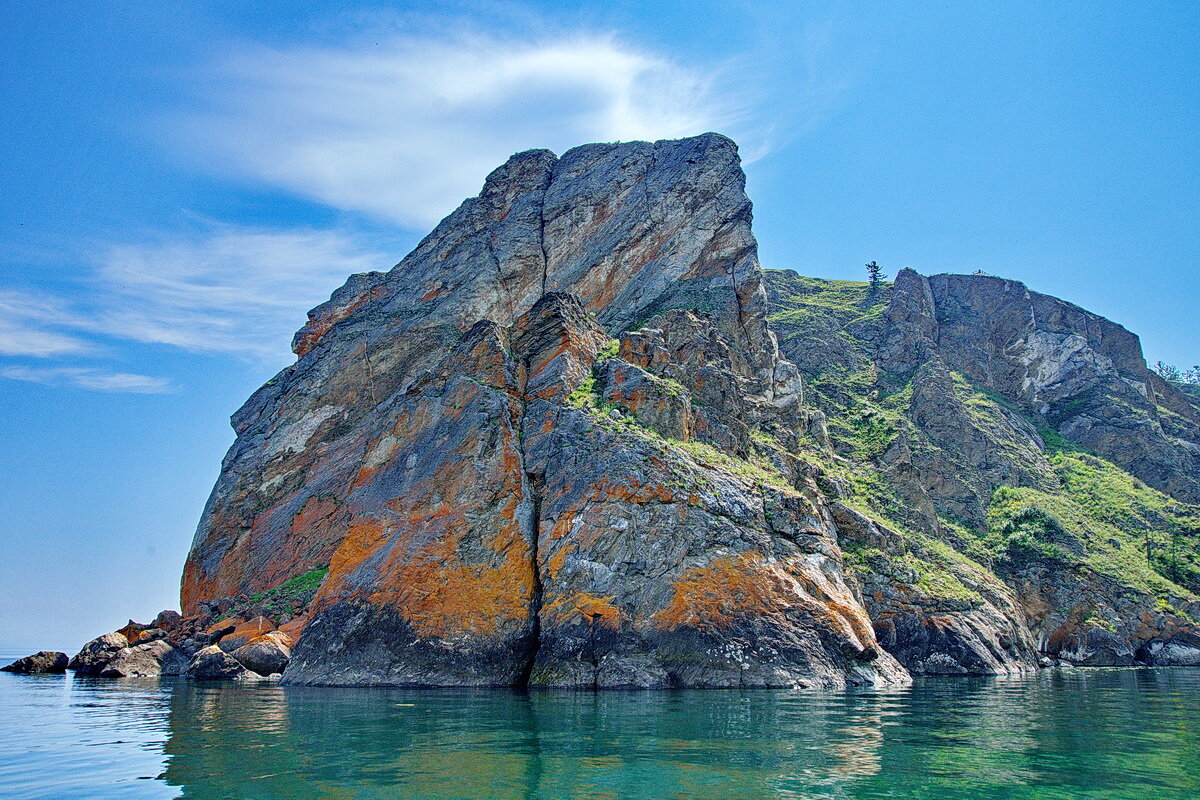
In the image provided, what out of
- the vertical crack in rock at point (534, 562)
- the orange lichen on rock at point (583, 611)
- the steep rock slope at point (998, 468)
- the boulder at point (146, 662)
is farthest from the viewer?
the steep rock slope at point (998, 468)

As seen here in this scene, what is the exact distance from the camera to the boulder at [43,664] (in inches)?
1877

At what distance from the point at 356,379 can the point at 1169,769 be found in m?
60.3

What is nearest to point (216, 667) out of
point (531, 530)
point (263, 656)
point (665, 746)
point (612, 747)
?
point (263, 656)

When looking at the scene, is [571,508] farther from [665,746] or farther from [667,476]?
[665,746]

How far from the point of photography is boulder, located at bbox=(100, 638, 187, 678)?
41.0 meters

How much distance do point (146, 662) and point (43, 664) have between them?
39.8 feet

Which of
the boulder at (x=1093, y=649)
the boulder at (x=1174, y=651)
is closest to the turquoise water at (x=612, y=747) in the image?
the boulder at (x=1093, y=649)

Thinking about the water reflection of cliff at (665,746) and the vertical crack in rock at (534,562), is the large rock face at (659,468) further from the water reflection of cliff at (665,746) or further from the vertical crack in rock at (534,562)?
the water reflection of cliff at (665,746)

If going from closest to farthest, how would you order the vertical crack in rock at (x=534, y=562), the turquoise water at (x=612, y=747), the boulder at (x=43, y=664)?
the turquoise water at (x=612, y=747), the vertical crack in rock at (x=534, y=562), the boulder at (x=43, y=664)

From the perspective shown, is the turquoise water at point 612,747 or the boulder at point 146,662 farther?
the boulder at point 146,662

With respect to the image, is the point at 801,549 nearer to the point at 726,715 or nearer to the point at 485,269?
the point at 726,715

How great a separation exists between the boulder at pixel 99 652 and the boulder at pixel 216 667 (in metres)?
10.1

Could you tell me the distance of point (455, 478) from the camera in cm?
3581

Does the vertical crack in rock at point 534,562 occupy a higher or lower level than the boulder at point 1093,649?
higher
